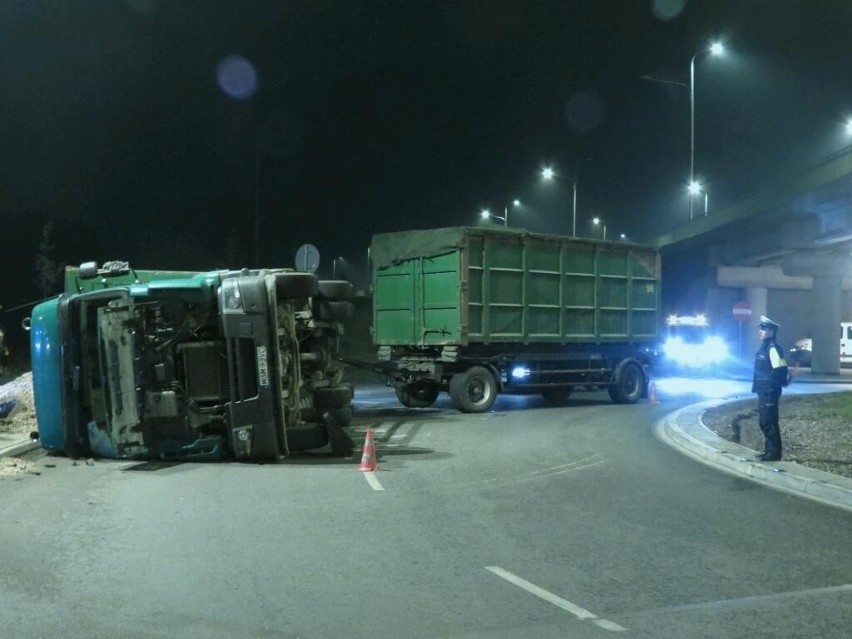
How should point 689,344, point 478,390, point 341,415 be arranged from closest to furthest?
point 341,415 < point 478,390 < point 689,344

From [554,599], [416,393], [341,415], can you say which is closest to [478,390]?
[416,393]

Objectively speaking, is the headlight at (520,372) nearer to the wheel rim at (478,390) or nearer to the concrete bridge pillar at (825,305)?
the wheel rim at (478,390)

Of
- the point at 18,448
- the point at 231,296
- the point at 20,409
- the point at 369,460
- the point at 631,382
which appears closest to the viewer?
the point at 231,296

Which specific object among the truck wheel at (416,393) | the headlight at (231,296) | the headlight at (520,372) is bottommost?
the truck wheel at (416,393)

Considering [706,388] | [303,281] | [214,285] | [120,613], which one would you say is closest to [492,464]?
[303,281]

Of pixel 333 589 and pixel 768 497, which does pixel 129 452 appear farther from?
pixel 768 497

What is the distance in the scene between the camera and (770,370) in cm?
1138

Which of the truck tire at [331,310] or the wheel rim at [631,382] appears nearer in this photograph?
the truck tire at [331,310]

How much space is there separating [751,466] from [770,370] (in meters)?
1.24

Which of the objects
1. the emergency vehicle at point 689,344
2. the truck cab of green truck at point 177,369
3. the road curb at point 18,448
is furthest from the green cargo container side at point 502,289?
the emergency vehicle at point 689,344

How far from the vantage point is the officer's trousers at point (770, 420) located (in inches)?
446

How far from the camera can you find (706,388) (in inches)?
1087

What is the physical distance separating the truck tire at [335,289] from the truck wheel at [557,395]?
354 inches

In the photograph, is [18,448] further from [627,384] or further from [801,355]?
[801,355]
